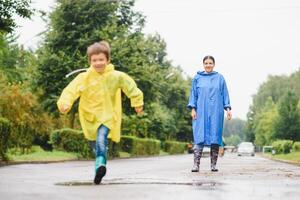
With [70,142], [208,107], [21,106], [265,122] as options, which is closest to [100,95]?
[208,107]

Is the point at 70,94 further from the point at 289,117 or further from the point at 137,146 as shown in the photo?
the point at 289,117

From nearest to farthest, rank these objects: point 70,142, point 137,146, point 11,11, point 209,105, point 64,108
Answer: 1. point 64,108
2. point 209,105
3. point 11,11
4. point 70,142
5. point 137,146

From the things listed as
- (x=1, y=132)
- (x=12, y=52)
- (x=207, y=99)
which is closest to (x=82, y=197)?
(x=207, y=99)

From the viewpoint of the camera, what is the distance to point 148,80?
34.0 metres

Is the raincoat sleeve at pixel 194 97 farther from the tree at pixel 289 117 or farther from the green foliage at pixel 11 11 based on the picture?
the tree at pixel 289 117

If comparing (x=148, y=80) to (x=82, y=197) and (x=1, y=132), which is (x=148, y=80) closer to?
(x=1, y=132)

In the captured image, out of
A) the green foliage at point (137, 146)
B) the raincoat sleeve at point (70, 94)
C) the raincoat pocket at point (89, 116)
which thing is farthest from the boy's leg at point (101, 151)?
the green foliage at point (137, 146)

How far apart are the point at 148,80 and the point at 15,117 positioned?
8.69 m

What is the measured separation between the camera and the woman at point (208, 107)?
10234 mm

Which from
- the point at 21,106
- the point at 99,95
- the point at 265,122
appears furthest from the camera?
the point at 265,122

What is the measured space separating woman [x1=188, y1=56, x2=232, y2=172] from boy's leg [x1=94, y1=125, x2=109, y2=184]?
3.35m

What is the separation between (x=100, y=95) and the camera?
23.6ft

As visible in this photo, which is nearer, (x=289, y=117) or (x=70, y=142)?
(x=70, y=142)

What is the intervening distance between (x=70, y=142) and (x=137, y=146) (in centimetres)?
1227
